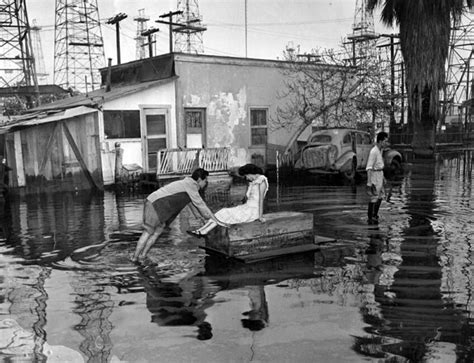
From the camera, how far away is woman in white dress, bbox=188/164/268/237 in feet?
25.9

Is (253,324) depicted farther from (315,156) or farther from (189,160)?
(315,156)

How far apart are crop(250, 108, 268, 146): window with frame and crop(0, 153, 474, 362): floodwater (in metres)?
11.4

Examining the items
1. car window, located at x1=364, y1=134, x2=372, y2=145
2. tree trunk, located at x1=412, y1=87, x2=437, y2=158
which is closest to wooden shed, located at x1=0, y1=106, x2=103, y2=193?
car window, located at x1=364, y1=134, x2=372, y2=145

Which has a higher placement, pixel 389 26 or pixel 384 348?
pixel 389 26

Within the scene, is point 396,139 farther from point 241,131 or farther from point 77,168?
point 77,168

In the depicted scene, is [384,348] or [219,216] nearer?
[384,348]

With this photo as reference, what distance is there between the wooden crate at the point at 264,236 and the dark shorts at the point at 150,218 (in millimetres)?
918

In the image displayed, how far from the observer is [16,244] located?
9688mm

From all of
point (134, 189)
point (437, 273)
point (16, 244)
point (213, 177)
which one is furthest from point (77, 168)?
point (437, 273)

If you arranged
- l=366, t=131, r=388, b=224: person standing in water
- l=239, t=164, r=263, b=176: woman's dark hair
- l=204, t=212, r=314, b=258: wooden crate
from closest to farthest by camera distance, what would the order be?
l=204, t=212, r=314, b=258: wooden crate → l=239, t=164, r=263, b=176: woman's dark hair → l=366, t=131, r=388, b=224: person standing in water

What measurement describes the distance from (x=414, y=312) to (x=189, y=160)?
13.9m

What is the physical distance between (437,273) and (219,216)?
3.16 m

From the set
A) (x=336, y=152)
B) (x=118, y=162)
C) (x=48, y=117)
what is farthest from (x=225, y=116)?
(x=48, y=117)

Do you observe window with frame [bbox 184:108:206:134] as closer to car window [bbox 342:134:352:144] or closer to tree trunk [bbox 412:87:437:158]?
car window [bbox 342:134:352:144]
